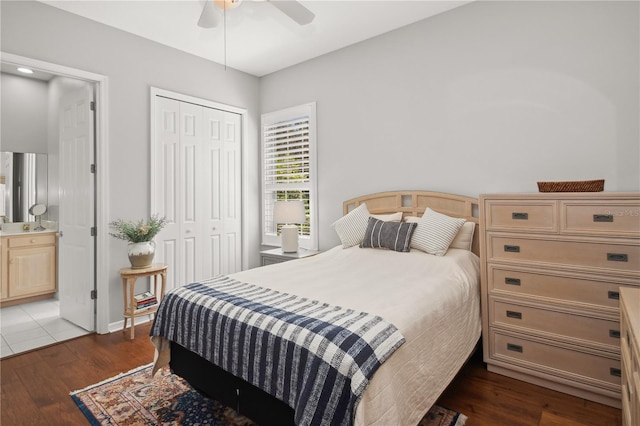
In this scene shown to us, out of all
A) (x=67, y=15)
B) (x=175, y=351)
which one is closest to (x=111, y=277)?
(x=175, y=351)

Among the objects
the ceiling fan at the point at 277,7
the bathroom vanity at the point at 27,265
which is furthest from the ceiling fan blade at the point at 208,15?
the bathroom vanity at the point at 27,265

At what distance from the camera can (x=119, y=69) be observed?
11.4 feet

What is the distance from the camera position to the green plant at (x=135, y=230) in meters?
3.33

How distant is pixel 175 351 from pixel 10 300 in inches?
136

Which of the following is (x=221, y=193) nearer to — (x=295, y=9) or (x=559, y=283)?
(x=295, y=9)

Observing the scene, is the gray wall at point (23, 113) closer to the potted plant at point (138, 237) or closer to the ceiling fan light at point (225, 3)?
the potted plant at point (138, 237)

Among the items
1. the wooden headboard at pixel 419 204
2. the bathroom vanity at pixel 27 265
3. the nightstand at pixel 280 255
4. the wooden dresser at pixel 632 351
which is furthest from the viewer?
the bathroom vanity at pixel 27 265

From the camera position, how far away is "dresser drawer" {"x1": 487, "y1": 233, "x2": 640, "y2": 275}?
2.07 m

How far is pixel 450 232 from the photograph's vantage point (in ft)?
9.36

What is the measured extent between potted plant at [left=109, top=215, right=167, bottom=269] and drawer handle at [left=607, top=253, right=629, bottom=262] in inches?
140

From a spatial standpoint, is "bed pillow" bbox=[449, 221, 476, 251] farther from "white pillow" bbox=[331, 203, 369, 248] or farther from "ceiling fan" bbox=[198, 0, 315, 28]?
"ceiling fan" bbox=[198, 0, 315, 28]

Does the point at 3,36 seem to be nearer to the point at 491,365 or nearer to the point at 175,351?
the point at 175,351

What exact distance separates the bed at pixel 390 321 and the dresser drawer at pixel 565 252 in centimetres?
29

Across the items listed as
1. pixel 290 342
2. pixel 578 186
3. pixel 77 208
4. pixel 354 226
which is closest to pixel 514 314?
pixel 578 186
